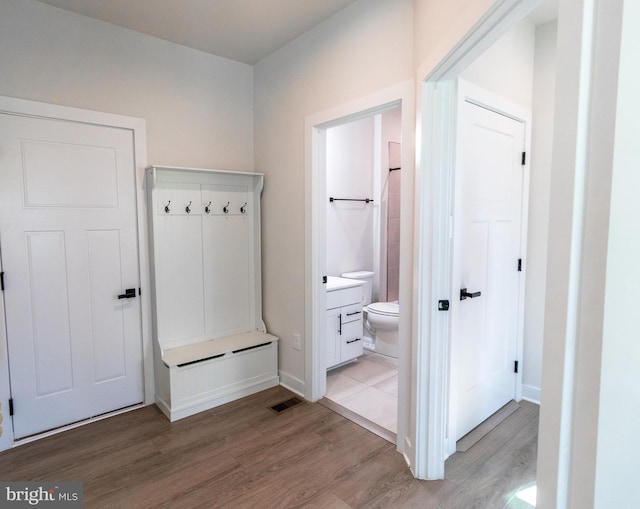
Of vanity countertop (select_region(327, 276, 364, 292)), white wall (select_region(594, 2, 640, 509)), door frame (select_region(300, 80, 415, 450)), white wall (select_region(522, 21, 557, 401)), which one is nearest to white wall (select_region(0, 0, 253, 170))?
door frame (select_region(300, 80, 415, 450))

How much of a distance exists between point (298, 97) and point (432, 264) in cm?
173

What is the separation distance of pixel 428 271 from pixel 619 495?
1296 millimetres

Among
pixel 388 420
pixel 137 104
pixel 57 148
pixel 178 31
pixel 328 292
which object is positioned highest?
pixel 178 31

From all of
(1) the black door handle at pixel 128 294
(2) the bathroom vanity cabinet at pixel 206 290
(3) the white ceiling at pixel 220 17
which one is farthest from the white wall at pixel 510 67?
(1) the black door handle at pixel 128 294

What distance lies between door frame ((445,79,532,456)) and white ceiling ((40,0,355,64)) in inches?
38.6

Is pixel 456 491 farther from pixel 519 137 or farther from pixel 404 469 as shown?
pixel 519 137

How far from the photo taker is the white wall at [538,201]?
2.59 metres

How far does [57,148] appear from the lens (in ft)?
7.89

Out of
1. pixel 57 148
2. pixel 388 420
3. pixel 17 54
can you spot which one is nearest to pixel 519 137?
pixel 388 420

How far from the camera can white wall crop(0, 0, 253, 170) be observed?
89.5 inches

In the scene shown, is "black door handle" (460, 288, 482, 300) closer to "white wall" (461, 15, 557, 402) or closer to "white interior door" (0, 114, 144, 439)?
"white wall" (461, 15, 557, 402)

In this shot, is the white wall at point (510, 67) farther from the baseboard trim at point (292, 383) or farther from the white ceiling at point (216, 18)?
the baseboard trim at point (292, 383)

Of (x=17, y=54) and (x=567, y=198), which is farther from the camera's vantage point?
(x=17, y=54)

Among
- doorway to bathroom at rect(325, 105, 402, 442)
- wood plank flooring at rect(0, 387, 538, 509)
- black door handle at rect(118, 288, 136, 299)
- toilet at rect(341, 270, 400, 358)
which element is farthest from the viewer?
toilet at rect(341, 270, 400, 358)
